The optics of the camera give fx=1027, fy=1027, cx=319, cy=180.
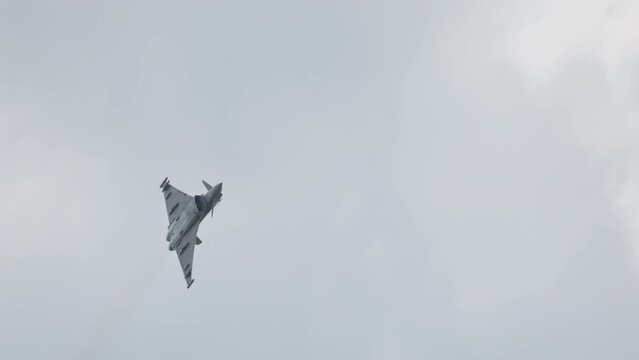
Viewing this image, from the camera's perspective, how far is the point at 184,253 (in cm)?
19800

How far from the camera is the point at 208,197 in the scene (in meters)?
192

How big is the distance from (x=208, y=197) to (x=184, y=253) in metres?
13.8

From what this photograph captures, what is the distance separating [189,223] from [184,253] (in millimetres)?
6703

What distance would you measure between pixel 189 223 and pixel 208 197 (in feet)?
24.2

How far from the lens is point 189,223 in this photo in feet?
640
